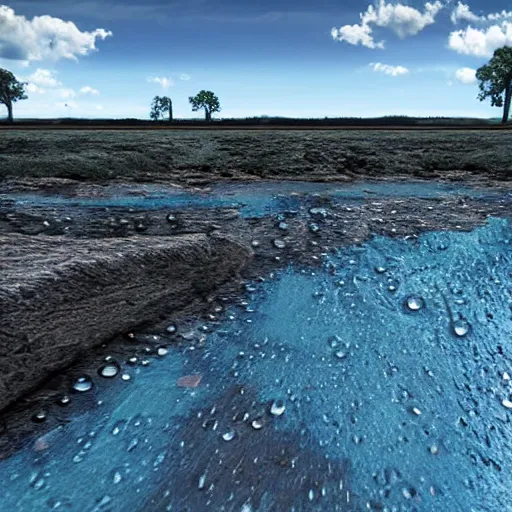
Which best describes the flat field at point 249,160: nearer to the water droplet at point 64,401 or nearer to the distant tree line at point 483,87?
the water droplet at point 64,401

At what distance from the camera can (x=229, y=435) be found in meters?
1.07

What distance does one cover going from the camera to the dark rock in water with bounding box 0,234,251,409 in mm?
1195

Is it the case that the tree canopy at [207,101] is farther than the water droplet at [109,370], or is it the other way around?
→ the tree canopy at [207,101]

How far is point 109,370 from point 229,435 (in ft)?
1.40

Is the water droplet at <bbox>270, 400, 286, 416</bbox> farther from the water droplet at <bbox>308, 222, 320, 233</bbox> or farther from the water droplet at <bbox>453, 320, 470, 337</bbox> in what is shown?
the water droplet at <bbox>308, 222, 320, 233</bbox>

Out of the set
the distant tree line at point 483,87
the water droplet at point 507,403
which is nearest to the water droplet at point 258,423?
the water droplet at point 507,403

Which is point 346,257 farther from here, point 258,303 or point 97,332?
point 97,332

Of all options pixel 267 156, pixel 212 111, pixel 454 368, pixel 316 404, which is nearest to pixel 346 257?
pixel 454 368

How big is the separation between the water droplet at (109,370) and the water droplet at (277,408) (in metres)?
0.47

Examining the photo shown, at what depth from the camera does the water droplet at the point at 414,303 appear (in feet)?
5.06

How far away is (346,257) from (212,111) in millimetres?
27684

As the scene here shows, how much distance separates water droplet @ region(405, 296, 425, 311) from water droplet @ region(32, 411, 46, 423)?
1205 millimetres

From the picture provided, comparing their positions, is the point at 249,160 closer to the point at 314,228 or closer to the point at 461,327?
the point at 314,228

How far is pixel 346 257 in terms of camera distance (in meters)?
1.84
